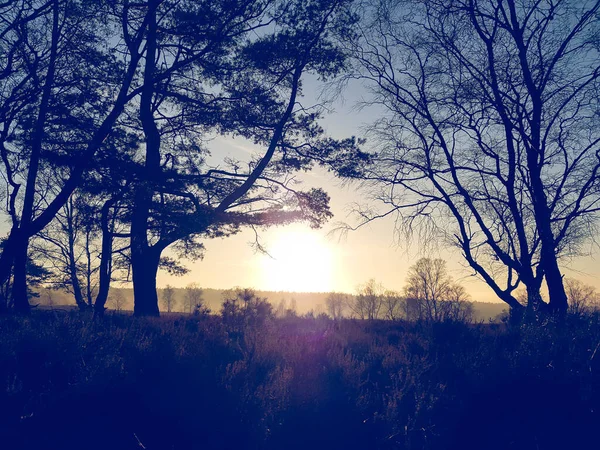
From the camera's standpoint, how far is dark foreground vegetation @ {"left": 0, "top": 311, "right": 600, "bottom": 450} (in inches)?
146

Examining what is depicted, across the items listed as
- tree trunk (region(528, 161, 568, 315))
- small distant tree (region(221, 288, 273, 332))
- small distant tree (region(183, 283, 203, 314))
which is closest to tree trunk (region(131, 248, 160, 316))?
small distant tree (region(221, 288, 273, 332))

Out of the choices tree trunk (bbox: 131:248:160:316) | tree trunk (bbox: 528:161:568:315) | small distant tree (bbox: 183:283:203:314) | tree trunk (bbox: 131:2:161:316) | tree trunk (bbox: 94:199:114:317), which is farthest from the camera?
small distant tree (bbox: 183:283:203:314)

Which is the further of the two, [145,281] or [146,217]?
[145,281]

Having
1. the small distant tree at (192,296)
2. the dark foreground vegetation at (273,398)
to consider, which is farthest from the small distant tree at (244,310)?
the small distant tree at (192,296)

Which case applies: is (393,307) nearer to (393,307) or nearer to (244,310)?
(393,307)

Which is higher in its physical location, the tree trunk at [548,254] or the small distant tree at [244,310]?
the tree trunk at [548,254]

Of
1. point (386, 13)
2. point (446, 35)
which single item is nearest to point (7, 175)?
point (386, 13)

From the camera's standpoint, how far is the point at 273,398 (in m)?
4.03

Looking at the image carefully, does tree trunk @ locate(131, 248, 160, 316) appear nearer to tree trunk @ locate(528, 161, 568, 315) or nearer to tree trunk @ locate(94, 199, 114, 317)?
tree trunk @ locate(94, 199, 114, 317)

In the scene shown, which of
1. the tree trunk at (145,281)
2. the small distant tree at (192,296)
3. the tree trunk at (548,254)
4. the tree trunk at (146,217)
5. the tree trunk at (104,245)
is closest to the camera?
the tree trunk at (548,254)

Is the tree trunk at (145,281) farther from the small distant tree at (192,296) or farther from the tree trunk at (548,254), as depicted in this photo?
the small distant tree at (192,296)

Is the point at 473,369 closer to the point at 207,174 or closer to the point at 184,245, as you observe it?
the point at 207,174

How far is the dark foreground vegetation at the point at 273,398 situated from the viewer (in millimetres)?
3701

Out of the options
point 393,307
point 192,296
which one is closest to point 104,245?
point 393,307
